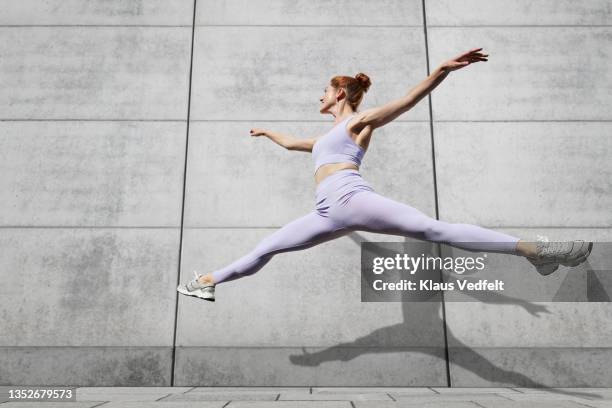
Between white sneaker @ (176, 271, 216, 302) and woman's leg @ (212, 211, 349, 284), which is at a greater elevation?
woman's leg @ (212, 211, 349, 284)

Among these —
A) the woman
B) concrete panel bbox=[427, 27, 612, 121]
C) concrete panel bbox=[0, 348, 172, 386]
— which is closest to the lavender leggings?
the woman

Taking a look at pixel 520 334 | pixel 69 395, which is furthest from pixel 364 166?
pixel 69 395

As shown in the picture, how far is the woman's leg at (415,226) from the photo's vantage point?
320 centimetres

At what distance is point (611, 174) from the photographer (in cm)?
502

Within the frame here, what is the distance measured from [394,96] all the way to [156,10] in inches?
117

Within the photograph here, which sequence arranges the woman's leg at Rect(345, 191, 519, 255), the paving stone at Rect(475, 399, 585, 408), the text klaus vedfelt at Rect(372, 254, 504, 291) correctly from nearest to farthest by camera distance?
the paving stone at Rect(475, 399, 585, 408) → the woman's leg at Rect(345, 191, 519, 255) → the text klaus vedfelt at Rect(372, 254, 504, 291)

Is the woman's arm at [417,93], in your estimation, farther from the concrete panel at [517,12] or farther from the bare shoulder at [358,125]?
the concrete panel at [517,12]

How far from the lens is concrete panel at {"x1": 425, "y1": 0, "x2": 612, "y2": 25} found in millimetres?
5430

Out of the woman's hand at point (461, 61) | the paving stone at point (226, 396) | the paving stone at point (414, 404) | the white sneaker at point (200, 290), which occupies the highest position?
the woman's hand at point (461, 61)

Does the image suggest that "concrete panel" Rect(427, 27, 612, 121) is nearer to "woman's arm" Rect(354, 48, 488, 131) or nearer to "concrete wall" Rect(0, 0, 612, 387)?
"concrete wall" Rect(0, 0, 612, 387)

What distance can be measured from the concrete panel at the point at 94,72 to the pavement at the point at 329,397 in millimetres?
2873

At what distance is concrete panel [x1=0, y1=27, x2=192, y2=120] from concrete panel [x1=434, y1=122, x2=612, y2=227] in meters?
3.04

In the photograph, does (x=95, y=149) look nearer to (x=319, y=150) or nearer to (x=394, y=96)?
(x=319, y=150)

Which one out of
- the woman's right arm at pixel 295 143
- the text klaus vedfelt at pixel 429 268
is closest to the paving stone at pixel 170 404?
the text klaus vedfelt at pixel 429 268
